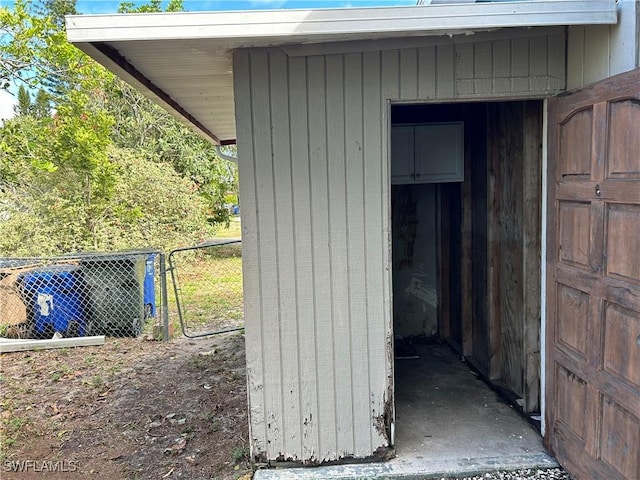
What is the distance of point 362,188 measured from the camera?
2637 mm

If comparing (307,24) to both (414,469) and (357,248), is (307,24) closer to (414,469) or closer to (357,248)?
(357,248)

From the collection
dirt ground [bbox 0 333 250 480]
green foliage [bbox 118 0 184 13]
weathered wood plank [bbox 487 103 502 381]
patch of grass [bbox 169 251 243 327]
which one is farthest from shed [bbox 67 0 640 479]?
green foliage [bbox 118 0 184 13]

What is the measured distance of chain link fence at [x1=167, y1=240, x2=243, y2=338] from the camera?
5.92 m

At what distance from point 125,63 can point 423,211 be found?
3301 millimetres

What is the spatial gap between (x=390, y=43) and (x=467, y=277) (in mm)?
2527

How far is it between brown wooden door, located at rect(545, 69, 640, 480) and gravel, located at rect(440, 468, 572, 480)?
0.08 meters

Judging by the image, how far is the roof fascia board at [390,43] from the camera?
8.21 ft

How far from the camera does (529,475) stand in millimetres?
2600

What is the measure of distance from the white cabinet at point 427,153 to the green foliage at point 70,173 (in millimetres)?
5379

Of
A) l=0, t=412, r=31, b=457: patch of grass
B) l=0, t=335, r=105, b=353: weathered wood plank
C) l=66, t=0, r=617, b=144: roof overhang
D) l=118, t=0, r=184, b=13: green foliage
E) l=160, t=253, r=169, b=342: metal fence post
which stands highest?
l=118, t=0, r=184, b=13: green foliage

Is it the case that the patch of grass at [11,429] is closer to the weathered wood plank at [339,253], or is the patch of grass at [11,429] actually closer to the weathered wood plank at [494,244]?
the weathered wood plank at [339,253]

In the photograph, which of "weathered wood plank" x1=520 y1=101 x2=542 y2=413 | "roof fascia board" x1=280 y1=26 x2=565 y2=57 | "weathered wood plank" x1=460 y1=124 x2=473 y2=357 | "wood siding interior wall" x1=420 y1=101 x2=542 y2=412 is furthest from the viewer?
"weathered wood plank" x1=460 y1=124 x2=473 y2=357

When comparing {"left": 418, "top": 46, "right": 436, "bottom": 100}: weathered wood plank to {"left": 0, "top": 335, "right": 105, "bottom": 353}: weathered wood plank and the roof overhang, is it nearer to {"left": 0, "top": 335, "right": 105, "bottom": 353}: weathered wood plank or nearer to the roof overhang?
the roof overhang

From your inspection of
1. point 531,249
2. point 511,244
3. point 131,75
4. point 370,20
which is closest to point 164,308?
point 131,75
